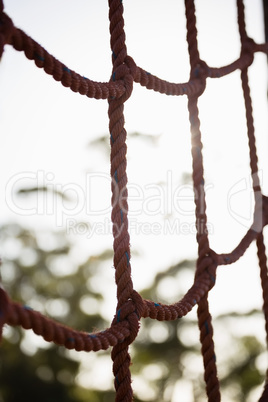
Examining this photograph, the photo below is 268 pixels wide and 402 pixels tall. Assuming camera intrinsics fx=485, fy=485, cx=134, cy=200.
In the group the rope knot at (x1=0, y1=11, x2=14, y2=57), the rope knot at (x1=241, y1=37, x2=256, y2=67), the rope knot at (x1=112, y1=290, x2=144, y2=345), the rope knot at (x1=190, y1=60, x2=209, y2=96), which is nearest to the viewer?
the rope knot at (x1=0, y1=11, x2=14, y2=57)

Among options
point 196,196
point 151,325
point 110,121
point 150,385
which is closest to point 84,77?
point 110,121

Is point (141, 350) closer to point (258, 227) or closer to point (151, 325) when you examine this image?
point (151, 325)

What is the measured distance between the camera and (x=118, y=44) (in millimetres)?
716

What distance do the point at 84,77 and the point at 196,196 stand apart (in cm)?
31

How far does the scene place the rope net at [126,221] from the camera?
0.52 metres

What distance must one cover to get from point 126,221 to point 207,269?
0.24m

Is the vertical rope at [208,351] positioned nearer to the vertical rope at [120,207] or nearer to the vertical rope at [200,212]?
the vertical rope at [200,212]

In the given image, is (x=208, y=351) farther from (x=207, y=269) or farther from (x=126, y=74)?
(x=126, y=74)

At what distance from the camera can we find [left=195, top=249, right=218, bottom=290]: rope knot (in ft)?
2.72

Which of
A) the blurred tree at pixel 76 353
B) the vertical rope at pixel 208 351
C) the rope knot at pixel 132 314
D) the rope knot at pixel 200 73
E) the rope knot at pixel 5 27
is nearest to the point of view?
the rope knot at pixel 5 27

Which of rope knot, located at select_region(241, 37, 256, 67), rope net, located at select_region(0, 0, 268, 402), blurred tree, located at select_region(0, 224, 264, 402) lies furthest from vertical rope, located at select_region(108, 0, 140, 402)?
blurred tree, located at select_region(0, 224, 264, 402)

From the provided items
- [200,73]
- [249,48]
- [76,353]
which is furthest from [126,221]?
[76,353]

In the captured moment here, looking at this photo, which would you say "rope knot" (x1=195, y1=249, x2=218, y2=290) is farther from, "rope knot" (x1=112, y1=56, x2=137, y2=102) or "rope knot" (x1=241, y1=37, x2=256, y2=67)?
"rope knot" (x1=241, y1=37, x2=256, y2=67)

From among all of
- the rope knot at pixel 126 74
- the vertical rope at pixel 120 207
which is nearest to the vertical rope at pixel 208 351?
the vertical rope at pixel 120 207
